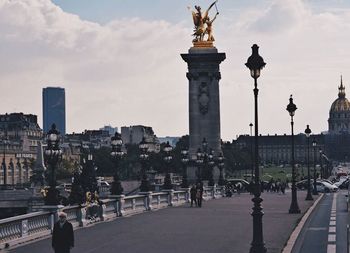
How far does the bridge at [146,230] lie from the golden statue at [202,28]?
6811 centimetres

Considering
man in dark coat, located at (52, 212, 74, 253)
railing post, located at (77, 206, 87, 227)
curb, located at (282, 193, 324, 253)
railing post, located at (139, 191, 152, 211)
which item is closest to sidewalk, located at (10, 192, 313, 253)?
curb, located at (282, 193, 324, 253)

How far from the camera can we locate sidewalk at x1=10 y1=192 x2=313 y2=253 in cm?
2981

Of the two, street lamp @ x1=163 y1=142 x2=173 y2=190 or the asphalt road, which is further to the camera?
street lamp @ x1=163 y1=142 x2=173 y2=190

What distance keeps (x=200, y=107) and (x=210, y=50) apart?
25.7 feet

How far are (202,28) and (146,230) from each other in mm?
85196

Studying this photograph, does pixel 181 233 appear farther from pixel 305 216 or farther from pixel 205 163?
pixel 205 163

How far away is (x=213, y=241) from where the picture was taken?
106 ft

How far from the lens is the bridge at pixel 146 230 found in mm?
30141

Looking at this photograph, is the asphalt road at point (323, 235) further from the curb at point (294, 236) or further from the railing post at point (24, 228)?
the railing post at point (24, 228)

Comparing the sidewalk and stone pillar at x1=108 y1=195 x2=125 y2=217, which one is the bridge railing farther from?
stone pillar at x1=108 y1=195 x2=125 y2=217

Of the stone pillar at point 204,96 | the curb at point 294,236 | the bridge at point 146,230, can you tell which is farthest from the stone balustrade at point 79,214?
the stone pillar at point 204,96

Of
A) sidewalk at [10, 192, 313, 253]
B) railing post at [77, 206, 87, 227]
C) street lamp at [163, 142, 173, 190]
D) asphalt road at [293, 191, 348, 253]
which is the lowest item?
asphalt road at [293, 191, 348, 253]

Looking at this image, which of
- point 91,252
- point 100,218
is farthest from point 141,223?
point 91,252

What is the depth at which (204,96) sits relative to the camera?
116750mm
